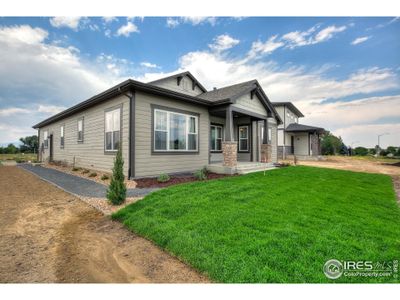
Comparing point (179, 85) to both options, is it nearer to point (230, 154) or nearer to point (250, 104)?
point (250, 104)

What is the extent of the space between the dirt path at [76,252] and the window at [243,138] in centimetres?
1166

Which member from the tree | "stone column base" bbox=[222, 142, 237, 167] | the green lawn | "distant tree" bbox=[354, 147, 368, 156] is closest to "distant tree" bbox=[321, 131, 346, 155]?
"distant tree" bbox=[354, 147, 368, 156]

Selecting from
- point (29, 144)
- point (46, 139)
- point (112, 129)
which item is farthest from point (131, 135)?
point (29, 144)

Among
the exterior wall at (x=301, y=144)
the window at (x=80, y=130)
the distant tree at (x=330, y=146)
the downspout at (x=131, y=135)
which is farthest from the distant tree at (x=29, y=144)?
the distant tree at (x=330, y=146)

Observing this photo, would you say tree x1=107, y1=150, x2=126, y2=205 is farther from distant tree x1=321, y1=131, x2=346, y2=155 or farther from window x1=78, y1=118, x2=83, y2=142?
distant tree x1=321, y1=131, x2=346, y2=155

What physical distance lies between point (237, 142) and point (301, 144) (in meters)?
16.1

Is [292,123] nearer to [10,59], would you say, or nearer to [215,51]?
[215,51]

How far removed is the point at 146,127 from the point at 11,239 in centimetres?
564

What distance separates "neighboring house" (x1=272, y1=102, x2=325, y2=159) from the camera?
2378 cm

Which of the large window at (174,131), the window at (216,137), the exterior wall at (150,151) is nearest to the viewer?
the exterior wall at (150,151)

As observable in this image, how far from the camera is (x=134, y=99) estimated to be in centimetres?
785

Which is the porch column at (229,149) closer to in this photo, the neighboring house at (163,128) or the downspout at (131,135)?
the neighboring house at (163,128)

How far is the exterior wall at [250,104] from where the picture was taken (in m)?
11.2
